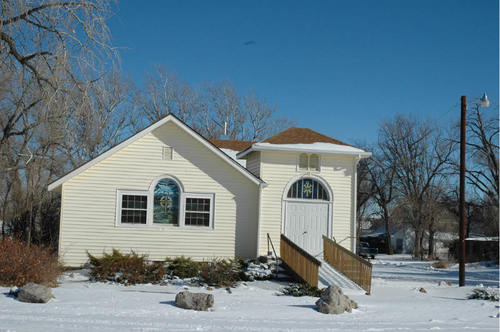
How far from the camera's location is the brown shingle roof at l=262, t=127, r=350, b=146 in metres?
20.2

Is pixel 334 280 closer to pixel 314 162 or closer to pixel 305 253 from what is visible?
pixel 305 253

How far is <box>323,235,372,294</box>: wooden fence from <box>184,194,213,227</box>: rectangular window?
4.20 m

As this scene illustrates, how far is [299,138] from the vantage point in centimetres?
2069

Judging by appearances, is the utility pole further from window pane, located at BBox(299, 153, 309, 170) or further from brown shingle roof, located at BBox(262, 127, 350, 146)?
window pane, located at BBox(299, 153, 309, 170)

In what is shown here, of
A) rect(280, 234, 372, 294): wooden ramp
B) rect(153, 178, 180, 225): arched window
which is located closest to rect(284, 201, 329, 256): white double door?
rect(280, 234, 372, 294): wooden ramp

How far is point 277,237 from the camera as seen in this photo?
19031 mm

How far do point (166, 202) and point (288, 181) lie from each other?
4629 millimetres

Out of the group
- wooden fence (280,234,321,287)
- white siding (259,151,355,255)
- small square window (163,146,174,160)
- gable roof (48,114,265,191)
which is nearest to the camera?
wooden fence (280,234,321,287)

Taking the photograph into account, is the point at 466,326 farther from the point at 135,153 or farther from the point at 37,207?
the point at 37,207

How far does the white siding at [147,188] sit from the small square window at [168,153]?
105mm

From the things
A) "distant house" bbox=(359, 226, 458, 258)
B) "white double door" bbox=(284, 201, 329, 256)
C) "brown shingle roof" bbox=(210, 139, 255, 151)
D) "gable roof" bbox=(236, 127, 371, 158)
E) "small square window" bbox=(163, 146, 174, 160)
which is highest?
"brown shingle roof" bbox=(210, 139, 255, 151)

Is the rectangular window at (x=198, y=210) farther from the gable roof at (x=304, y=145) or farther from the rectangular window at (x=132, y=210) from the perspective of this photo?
the gable roof at (x=304, y=145)

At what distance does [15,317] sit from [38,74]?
16.1 feet

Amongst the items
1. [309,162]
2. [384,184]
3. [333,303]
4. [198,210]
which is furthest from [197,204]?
[384,184]
